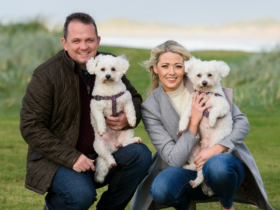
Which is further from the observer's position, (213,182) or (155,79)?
(155,79)

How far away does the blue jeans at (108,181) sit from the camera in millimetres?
3078

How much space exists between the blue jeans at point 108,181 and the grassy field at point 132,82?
2.74 feet

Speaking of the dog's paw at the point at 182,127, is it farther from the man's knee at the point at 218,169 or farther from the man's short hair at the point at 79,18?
the man's short hair at the point at 79,18

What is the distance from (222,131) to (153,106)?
2.24 ft

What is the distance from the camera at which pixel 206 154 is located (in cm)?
325

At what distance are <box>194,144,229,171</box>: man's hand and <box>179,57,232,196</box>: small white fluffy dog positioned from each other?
0.11 m

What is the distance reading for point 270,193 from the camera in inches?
179

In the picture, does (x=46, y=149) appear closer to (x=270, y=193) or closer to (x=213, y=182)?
(x=213, y=182)

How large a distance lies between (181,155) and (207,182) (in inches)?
12.5

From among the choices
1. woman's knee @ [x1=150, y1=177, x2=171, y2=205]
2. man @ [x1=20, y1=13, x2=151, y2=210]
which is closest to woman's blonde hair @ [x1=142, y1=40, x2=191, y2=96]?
man @ [x1=20, y1=13, x2=151, y2=210]

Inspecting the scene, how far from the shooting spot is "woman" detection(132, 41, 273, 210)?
10.3 ft

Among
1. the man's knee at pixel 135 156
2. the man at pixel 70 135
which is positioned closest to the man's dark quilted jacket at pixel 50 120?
the man at pixel 70 135

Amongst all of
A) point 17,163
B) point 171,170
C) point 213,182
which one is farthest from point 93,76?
point 17,163

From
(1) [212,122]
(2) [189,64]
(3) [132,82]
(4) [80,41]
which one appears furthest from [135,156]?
(3) [132,82]
